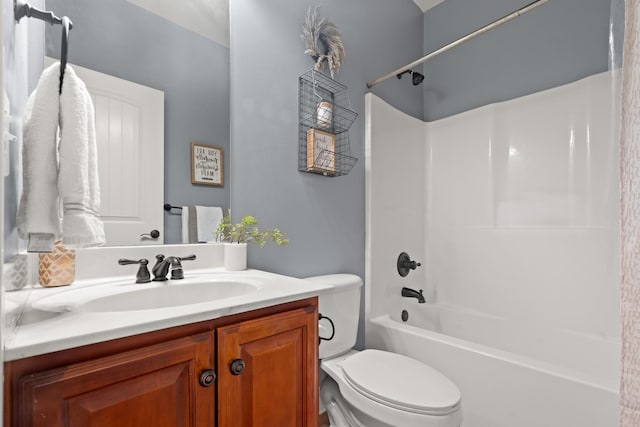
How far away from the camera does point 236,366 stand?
28.5 inches

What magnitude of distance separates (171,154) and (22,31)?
0.50m

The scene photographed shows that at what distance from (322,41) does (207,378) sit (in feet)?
5.23

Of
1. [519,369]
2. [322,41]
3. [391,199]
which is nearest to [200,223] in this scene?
[322,41]

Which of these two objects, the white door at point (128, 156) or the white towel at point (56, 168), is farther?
the white door at point (128, 156)

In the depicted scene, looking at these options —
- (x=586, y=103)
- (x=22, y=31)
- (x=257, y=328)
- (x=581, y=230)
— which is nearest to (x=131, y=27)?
(x=22, y=31)

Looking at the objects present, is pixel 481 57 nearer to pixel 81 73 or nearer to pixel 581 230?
pixel 581 230

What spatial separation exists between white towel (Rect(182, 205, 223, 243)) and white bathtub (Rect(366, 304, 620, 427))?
3.42 ft

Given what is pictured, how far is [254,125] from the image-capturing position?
1.37 meters

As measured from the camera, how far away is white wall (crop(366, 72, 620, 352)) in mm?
1637

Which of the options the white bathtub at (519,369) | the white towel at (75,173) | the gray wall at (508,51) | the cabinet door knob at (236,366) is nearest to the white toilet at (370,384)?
the white bathtub at (519,369)

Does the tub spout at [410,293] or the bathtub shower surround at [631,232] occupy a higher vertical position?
the bathtub shower surround at [631,232]

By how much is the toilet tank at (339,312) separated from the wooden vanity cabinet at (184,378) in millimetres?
467

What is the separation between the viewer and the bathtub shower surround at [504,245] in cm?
132

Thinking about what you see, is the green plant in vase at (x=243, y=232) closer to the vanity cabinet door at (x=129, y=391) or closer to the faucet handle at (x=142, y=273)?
the faucet handle at (x=142, y=273)
